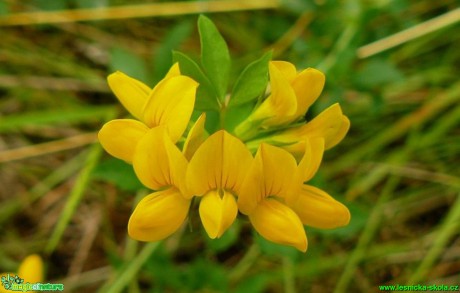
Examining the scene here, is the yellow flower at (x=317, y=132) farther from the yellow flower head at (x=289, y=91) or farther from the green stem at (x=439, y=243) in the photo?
the green stem at (x=439, y=243)

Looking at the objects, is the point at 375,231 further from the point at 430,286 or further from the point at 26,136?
the point at 26,136

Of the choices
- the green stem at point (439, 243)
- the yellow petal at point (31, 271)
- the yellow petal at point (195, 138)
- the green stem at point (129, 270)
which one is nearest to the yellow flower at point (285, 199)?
the yellow petal at point (195, 138)

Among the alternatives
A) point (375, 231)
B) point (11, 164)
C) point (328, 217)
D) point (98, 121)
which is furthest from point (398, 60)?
point (11, 164)

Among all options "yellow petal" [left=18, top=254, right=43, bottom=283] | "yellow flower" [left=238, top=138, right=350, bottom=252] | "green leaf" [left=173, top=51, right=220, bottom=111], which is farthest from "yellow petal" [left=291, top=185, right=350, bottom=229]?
"yellow petal" [left=18, top=254, right=43, bottom=283]

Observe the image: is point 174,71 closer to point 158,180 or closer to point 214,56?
point 214,56

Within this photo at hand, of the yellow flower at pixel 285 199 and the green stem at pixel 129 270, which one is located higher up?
the green stem at pixel 129 270

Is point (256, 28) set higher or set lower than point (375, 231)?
higher

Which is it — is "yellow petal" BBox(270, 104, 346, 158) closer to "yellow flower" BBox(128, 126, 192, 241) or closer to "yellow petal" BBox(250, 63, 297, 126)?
"yellow petal" BBox(250, 63, 297, 126)
